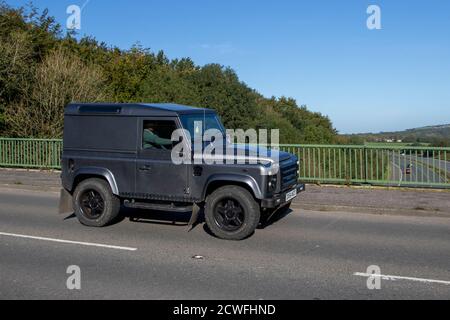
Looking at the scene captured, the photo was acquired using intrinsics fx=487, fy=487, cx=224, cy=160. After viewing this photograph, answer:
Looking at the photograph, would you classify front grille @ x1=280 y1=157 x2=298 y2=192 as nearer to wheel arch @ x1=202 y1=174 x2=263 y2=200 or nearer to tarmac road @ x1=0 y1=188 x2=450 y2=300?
wheel arch @ x1=202 y1=174 x2=263 y2=200

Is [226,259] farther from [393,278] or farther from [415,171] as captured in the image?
[415,171]

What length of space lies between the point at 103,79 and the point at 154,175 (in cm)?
2279

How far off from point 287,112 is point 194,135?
71.8 m

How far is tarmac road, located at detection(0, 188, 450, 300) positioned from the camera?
542 cm

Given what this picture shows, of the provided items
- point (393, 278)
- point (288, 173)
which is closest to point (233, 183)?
point (288, 173)

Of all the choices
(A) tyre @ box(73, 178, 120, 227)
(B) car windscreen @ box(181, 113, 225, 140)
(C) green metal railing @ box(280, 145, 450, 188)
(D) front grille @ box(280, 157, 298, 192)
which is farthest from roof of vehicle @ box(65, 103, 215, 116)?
(C) green metal railing @ box(280, 145, 450, 188)

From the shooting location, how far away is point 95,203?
9070mm

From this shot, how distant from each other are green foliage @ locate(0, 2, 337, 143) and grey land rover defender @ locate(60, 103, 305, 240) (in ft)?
54.7

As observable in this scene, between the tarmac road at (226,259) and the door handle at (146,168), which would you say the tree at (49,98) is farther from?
the door handle at (146,168)
